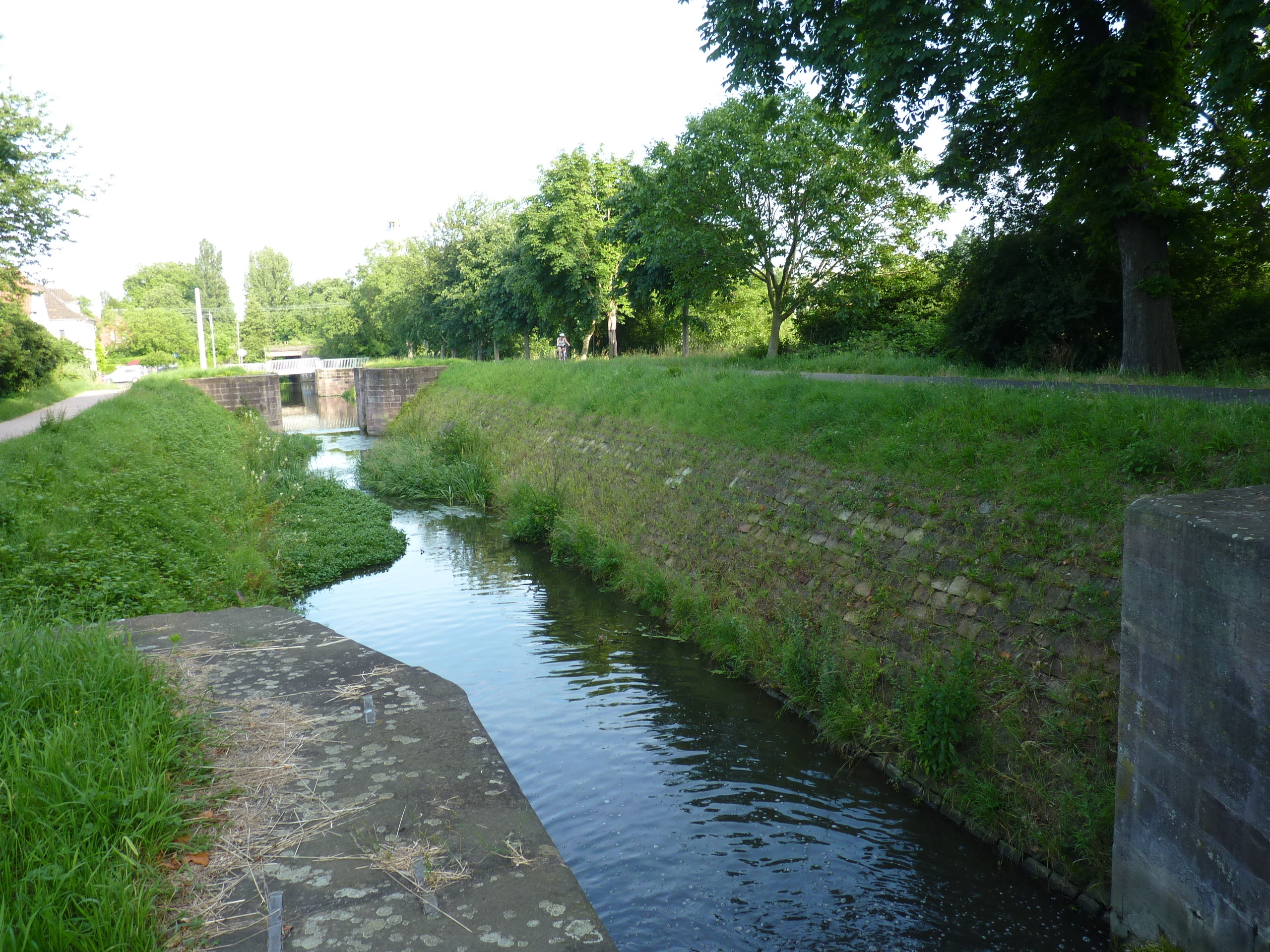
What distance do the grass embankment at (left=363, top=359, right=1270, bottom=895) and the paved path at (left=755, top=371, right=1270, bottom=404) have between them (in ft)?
2.43

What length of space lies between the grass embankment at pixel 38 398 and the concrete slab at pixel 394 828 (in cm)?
1964

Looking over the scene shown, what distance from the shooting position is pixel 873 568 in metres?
8.41

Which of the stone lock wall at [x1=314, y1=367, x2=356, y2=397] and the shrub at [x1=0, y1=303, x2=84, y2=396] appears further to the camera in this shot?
the stone lock wall at [x1=314, y1=367, x2=356, y2=397]

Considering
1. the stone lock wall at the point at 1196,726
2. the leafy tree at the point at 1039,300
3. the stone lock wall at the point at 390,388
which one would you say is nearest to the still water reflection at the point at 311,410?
the stone lock wall at the point at 390,388

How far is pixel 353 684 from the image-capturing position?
4750 mm

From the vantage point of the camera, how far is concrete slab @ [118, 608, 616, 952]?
280 cm

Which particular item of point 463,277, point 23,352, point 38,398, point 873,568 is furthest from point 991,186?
point 463,277

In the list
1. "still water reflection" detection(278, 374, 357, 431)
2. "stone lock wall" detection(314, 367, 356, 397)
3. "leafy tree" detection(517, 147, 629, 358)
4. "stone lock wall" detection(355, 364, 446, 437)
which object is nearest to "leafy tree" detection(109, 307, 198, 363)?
"still water reflection" detection(278, 374, 357, 431)

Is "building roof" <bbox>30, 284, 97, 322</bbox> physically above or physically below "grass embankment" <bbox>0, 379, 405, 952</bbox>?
above

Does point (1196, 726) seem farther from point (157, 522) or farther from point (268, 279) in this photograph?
point (268, 279)

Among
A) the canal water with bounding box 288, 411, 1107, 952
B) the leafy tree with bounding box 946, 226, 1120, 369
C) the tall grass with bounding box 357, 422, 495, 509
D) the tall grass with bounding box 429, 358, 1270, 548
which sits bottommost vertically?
the canal water with bounding box 288, 411, 1107, 952

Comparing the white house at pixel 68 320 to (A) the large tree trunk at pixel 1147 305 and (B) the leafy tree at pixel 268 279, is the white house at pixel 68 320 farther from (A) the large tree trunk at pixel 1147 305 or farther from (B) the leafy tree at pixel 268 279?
(A) the large tree trunk at pixel 1147 305

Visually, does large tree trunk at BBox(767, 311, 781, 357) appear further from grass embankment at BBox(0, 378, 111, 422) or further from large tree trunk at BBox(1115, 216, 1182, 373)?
grass embankment at BBox(0, 378, 111, 422)

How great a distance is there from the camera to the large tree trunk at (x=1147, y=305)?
41.1ft
